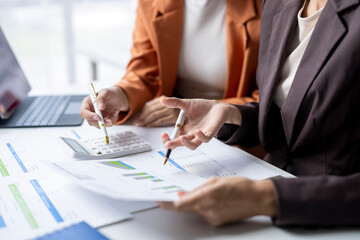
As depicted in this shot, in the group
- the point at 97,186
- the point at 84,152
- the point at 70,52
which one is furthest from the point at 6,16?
the point at 97,186

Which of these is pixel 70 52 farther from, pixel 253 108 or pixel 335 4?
pixel 335 4

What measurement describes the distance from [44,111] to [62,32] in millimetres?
2275

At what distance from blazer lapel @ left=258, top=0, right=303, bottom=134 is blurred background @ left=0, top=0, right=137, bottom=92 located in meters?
2.22

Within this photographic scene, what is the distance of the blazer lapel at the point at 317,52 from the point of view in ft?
2.88

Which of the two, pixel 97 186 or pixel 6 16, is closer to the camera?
pixel 97 186

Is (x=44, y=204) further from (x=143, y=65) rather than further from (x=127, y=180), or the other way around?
(x=143, y=65)

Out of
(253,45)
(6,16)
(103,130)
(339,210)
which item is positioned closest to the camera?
(339,210)

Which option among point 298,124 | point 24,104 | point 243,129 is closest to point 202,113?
point 243,129

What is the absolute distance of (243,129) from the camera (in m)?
1.12

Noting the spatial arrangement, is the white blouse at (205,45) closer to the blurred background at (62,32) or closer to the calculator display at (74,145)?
the calculator display at (74,145)

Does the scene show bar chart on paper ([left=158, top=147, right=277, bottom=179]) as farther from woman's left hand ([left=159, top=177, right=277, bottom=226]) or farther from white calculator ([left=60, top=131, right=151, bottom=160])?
woman's left hand ([left=159, top=177, right=277, bottom=226])

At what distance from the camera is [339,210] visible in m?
0.67

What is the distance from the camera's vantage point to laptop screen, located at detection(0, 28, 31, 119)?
1.31m

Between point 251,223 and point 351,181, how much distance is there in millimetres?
191
